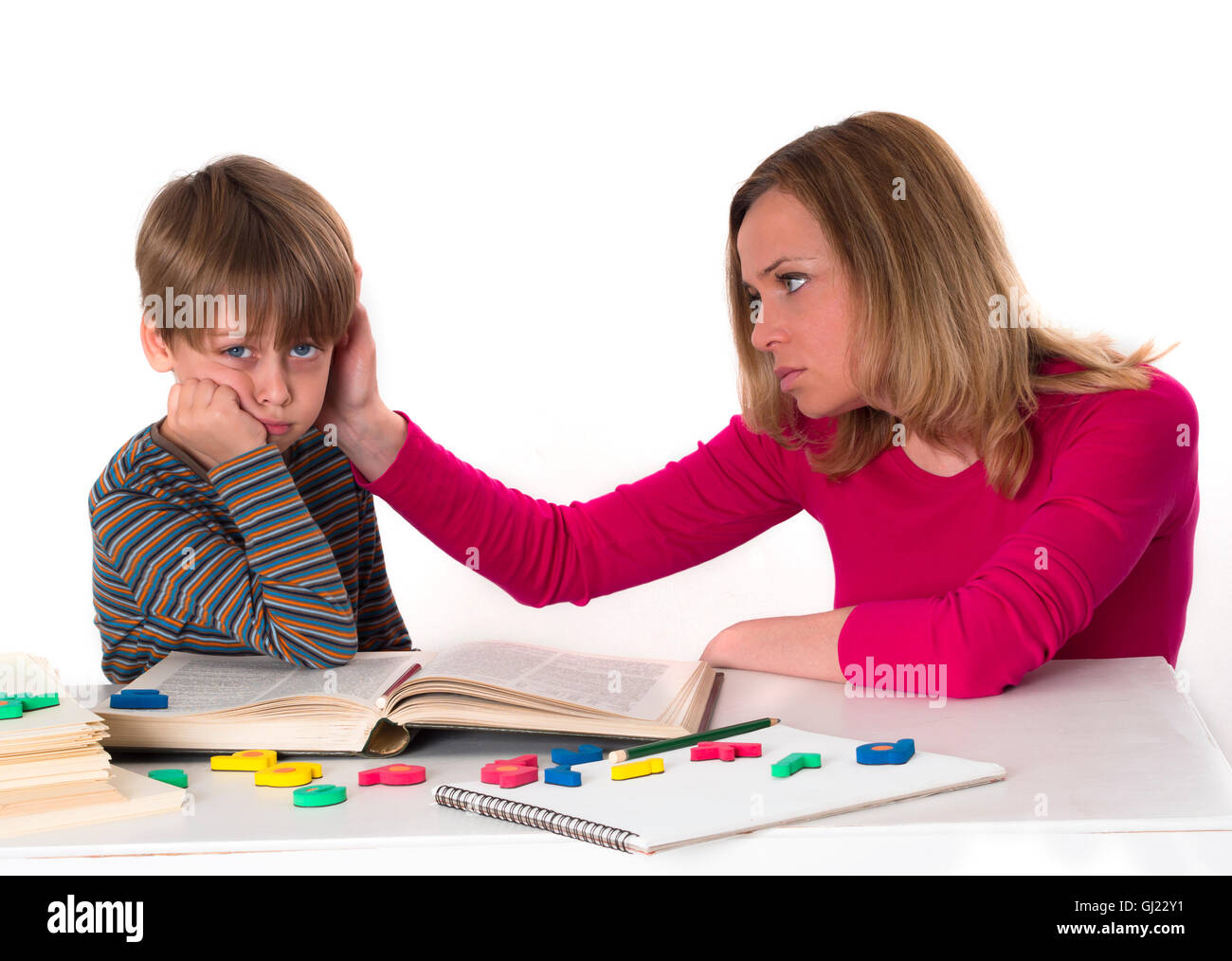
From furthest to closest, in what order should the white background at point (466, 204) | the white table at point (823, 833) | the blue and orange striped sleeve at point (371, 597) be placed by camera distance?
the white background at point (466, 204)
the blue and orange striped sleeve at point (371, 597)
the white table at point (823, 833)

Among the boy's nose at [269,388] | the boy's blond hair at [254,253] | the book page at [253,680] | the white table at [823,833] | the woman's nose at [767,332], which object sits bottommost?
the white table at [823,833]

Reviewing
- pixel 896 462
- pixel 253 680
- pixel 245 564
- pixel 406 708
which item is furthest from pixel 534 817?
pixel 896 462

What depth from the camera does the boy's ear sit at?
1.50 meters

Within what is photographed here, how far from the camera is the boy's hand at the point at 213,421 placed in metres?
1.42

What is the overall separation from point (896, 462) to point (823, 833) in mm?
909

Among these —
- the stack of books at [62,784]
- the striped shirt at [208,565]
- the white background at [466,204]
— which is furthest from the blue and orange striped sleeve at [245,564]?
the white background at [466,204]

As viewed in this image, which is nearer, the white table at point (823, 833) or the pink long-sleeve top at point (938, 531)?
the white table at point (823, 833)

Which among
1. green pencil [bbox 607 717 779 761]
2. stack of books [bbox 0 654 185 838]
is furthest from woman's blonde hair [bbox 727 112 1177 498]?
stack of books [bbox 0 654 185 838]

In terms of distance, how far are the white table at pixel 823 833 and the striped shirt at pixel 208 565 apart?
36 centimetres

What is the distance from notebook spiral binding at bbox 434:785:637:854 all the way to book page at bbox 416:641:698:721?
0.17m

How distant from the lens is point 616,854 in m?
0.77

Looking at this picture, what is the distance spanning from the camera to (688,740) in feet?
3.22

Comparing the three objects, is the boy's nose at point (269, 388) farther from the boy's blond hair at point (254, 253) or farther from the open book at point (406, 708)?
the open book at point (406, 708)
